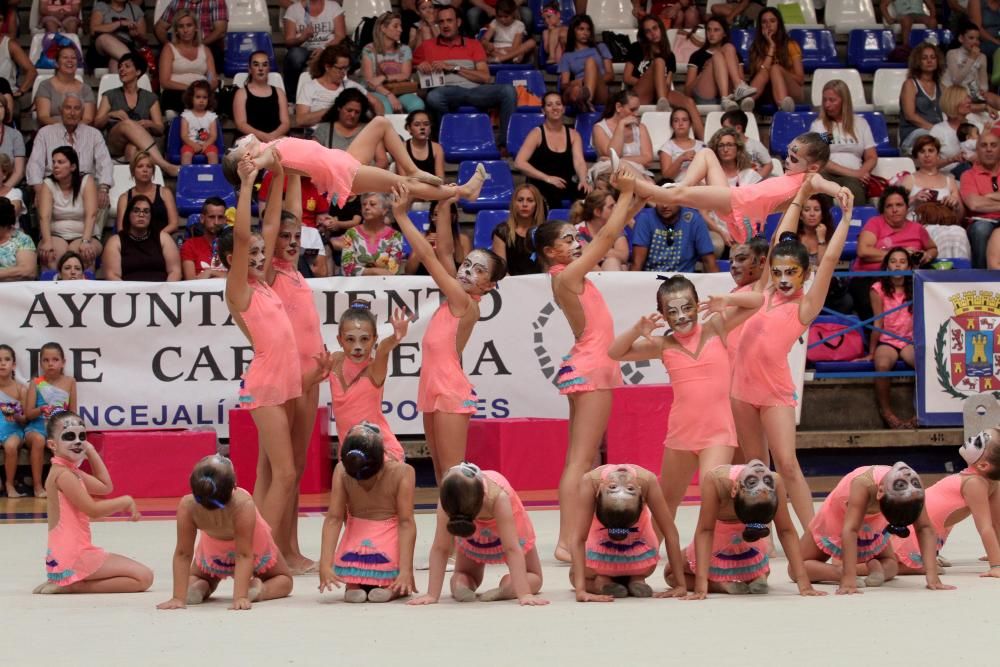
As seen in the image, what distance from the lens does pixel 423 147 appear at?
1133cm

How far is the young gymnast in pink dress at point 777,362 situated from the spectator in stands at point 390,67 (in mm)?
5932

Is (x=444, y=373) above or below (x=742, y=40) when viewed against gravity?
below

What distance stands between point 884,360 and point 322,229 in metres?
4.25

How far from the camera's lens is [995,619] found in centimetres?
513

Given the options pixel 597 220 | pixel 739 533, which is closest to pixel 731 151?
pixel 597 220

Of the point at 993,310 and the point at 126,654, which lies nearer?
the point at 126,654

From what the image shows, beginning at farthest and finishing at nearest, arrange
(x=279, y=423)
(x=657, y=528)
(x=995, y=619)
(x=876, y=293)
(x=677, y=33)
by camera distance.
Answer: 1. (x=677, y=33)
2. (x=876, y=293)
3. (x=279, y=423)
4. (x=657, y=528)
5. (x=995, y=619)

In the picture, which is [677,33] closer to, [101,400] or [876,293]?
[876,293]

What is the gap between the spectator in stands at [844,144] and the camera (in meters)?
12.1

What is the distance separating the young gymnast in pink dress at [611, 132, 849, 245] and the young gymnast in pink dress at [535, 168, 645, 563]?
0.24 meters

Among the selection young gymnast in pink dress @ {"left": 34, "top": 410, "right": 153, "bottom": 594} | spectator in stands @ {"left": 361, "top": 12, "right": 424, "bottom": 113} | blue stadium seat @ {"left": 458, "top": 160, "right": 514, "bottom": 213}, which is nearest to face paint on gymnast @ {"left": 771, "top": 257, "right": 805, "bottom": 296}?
young gymnast in pink dress @ {"left": 34, "top": 410, "right": 153, "bottom": 594}

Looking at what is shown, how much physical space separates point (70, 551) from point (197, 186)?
5.84 meters

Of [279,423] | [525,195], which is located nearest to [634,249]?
[525,195]

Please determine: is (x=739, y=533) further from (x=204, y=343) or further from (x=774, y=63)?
(x=774, y=63)
